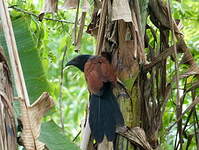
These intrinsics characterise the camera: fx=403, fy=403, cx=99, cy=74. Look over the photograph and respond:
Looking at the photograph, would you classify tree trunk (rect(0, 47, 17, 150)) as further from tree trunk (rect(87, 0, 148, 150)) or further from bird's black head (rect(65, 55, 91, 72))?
bird's black head (rect(65, 55, 91, 72))

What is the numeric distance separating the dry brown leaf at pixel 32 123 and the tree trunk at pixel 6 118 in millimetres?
53

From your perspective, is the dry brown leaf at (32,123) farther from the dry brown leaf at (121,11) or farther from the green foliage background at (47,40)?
the dry brown leaf at (121,11)

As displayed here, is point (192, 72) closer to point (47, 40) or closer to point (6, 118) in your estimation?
point (6, 118)

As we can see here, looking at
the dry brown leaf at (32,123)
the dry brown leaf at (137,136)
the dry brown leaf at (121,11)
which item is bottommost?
the dry brown leaf at (137,136)

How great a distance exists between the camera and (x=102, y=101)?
6.58 feet

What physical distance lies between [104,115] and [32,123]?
2.54ft

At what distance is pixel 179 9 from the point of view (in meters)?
2.62

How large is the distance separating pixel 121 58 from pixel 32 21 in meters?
0.99

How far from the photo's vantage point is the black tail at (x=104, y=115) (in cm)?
180

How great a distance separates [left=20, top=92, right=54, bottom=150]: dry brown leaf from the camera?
119 cm

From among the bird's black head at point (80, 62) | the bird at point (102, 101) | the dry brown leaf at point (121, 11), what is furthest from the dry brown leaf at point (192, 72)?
the bird's black head at point (80, 62)

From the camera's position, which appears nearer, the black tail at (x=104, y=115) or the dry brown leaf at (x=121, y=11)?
the dry brown leaf at (x=121, y=11)

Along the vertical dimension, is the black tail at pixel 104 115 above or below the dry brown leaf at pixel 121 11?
below

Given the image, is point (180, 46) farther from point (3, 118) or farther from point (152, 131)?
point (3, 118)
